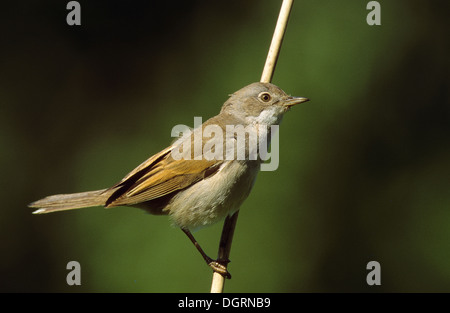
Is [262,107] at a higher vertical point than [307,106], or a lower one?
lower

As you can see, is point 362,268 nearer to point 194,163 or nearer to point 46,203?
point 194,163

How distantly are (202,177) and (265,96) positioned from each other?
2.13 ft

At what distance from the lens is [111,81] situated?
6.41m

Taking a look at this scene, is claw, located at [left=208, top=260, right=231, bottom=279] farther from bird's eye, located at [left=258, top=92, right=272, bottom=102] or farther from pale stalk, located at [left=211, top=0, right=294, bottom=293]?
bird's eye, located at [left=258, top=92, right=272, bottom=102]

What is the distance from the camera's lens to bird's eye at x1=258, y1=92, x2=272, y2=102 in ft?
12.2

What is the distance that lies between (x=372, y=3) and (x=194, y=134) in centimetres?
270

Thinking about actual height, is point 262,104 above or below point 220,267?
above

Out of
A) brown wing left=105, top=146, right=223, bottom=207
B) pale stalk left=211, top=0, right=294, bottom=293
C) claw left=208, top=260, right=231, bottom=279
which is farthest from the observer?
brown wing left=105, top=146, right=223, bottom=207

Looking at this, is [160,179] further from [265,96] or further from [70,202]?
[265,96]


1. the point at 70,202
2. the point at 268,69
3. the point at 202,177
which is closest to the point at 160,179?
the point at 202,177

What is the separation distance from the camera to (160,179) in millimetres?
3695

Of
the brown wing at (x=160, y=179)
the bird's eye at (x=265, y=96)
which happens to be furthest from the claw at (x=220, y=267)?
the bird's eye at (x=265, y=96)

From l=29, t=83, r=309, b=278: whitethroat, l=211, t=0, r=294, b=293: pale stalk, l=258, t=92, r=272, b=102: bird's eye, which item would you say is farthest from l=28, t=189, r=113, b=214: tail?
l=258, t=92, r=272, b=102: bird's eye

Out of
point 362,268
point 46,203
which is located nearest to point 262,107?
point 46,203
